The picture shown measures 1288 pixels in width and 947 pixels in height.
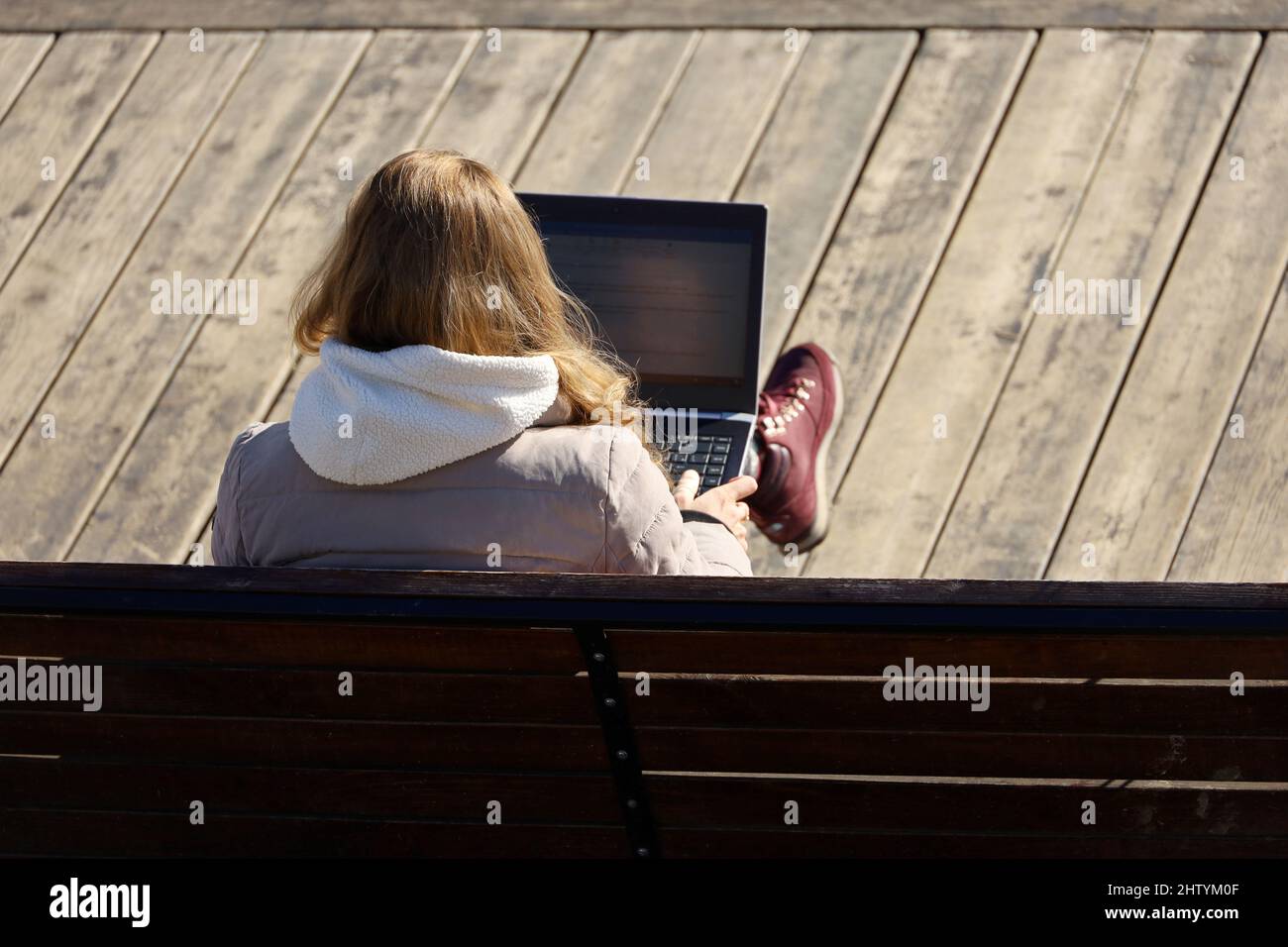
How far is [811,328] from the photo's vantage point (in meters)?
2.82

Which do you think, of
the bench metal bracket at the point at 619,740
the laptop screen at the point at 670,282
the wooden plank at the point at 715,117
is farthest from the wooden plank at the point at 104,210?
the bench metal bracket at the point at 619,740

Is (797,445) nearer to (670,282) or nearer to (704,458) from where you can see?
(704,458)

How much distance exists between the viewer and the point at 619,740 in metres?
1.32

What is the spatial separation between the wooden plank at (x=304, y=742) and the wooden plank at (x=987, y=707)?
1.9 inches

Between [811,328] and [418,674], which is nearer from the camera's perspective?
[418,674]

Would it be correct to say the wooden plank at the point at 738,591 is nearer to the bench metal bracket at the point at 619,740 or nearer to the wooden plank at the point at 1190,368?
the bench metal bracket at the point at 619,740

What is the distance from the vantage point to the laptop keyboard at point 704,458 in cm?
223

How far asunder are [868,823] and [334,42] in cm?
265

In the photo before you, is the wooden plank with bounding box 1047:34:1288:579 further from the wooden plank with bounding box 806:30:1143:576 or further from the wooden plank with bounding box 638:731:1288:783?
the wooden plank with bounding box 638:731:1288:783

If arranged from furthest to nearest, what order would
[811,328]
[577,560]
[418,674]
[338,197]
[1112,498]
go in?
[338,197] → [811,328] → [1112,498] → [577,560] → [418,674]

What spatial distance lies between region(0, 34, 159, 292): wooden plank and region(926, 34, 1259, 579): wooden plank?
199 centimetres

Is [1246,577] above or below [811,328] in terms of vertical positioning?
below

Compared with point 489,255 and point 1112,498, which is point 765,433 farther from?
point 489,255
